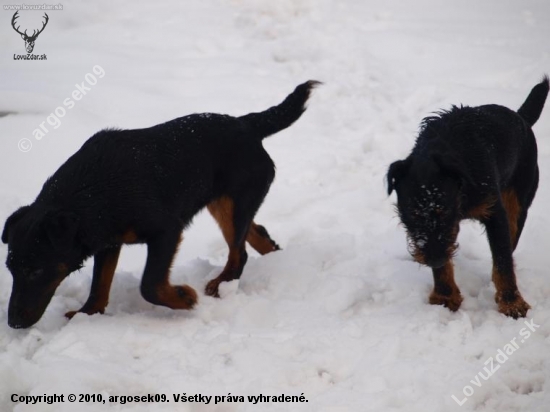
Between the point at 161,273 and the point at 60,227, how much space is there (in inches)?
32.1

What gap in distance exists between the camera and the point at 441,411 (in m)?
3.54

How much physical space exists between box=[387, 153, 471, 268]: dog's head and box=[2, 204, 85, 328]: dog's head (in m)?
2.33

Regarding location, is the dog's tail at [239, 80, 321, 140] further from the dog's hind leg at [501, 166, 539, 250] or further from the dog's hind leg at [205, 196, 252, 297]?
the dog's hind leg at [501, 166, 539, 250]

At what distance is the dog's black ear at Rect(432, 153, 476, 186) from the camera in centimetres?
436

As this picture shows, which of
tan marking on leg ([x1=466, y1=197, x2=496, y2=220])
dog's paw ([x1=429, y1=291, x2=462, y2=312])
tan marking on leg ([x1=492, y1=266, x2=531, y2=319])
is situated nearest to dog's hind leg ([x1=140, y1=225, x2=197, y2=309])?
dog's paw ([x1=429, y1=291, x2=462, y2=312])

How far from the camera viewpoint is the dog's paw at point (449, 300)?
15.6 feet

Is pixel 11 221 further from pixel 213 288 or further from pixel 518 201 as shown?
pixel 518 201

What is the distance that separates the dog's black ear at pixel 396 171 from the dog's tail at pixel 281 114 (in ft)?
4.71

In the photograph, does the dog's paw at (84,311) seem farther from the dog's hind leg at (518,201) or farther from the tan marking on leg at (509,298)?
the dog's hind leg at (518,201)

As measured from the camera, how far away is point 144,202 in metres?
4.60

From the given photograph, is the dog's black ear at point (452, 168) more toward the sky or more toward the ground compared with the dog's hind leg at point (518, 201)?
more toward the sky

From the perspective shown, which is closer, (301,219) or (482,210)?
(482,210)

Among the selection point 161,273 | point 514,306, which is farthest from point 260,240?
point 514,306

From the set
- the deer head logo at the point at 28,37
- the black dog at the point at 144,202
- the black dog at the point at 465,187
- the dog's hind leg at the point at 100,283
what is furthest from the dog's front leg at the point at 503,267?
the deer head logo at the point at 28,37
